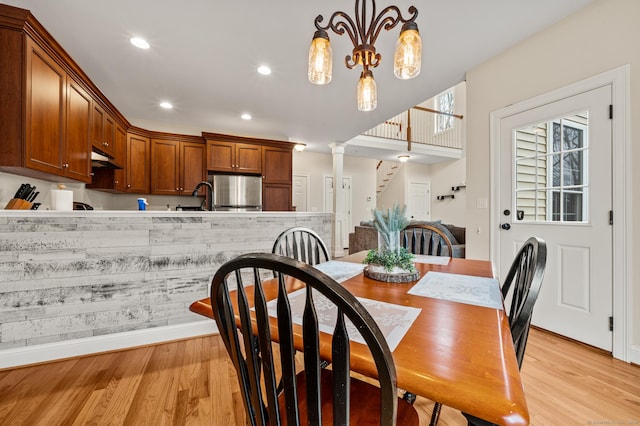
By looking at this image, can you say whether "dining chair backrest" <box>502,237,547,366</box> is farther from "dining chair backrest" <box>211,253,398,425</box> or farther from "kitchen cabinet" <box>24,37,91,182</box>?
"kitchen cabinet" <box>24,37,91,182</box>

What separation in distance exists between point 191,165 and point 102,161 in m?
1.33

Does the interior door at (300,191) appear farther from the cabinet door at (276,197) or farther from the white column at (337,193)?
the cabinet door at (276,197)

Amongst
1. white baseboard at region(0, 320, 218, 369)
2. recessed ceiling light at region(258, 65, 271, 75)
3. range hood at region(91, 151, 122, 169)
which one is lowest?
white baseboard at region(0, 320, 218, 369)

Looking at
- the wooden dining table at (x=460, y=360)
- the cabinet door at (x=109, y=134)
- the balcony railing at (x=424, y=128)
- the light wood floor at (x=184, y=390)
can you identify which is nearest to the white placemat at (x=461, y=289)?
the wooden dining table at (x=460, y=360)

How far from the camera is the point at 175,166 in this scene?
4480 mm

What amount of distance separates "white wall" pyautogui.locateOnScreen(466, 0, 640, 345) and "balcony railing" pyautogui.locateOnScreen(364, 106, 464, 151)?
321cm

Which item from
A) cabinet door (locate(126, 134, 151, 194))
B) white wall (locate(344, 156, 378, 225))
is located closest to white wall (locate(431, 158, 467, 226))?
white wall (locate(344, 156, 378, 225))

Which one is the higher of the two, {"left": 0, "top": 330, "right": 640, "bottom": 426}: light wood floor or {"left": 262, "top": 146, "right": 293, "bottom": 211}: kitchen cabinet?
{"left": 262, "top": 146, "right": 293, "bottom": 211}: kitchen cabinet

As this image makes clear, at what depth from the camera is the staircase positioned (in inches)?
327

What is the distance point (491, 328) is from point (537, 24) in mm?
2621

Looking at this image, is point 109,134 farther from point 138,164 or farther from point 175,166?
point 175,166

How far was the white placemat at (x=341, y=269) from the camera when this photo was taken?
130cm

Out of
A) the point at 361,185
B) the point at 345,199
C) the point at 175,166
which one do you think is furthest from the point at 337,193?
the point at 175,166

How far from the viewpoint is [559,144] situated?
223 centimetres
